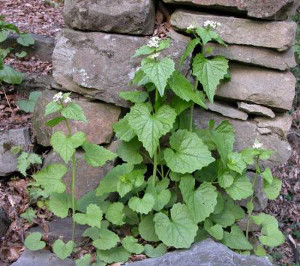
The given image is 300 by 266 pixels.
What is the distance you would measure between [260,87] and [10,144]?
215 centimetres

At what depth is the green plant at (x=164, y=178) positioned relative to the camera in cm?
285

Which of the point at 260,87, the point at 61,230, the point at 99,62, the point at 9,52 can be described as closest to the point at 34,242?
the point at 61,230

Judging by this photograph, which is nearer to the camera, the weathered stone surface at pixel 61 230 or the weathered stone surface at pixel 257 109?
the weathered stone surface at pixel 61 230

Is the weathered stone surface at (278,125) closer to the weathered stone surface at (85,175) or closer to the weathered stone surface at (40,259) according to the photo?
the weathered stone surface at (85,175)

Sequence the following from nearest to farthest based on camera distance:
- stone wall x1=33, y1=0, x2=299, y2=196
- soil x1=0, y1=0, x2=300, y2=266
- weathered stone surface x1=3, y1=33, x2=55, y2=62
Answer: soil x1=0, y1=0, x2=300, y2=266, stone wall x1=33, y1=0, x2=299, y2=196, weathered stone surface x1=3, y1=33, x2=55, y2=62

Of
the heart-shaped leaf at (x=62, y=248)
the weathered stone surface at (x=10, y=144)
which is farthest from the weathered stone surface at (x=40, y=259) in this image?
the weathered stone surface at (x=10, y=144)

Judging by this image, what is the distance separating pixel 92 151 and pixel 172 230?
2.56 ft

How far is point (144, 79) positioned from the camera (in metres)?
3.08

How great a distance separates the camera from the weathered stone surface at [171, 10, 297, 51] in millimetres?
3305

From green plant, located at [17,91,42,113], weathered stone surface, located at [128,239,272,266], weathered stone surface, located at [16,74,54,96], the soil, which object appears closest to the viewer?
weathered stone surface, located at [128,239,272,266]

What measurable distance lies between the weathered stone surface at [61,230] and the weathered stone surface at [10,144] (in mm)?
639

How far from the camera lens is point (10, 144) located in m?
3.67

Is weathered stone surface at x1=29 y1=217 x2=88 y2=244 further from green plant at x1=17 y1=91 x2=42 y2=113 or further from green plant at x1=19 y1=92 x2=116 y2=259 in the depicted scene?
green plant at x1=17 y1=91 x2=42 y2=113

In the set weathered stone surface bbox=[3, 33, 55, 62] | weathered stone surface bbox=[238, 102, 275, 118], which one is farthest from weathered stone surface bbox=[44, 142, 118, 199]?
weathered stone surface bbox=[3, 33, 55, 62]
